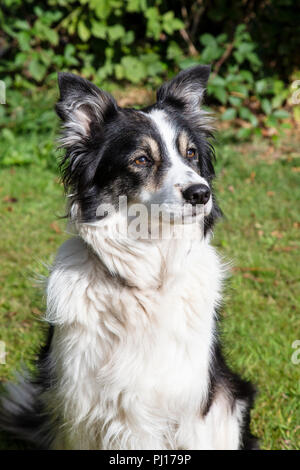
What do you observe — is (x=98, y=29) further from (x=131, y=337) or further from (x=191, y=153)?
(x=131, y=337)

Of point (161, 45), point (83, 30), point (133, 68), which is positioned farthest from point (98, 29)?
point (161, 45)

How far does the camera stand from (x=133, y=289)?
2520 mm

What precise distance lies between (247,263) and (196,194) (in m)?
2.46

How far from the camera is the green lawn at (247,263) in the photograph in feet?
11.3

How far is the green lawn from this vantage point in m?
3.43

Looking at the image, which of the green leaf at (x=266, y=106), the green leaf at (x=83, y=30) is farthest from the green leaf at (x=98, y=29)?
the green leaf at (x=266, y=106)

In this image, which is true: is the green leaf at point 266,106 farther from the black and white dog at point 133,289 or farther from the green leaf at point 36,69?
the black and white dog at point 133,289

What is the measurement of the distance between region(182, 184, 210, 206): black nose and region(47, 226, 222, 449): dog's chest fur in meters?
0.27

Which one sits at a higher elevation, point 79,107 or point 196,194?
point 79,107

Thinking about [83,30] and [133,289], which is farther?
[83,30]

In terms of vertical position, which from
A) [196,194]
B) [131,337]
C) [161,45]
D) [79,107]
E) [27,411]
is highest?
[161,45]

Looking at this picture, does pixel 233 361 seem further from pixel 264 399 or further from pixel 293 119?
pixel 293 119

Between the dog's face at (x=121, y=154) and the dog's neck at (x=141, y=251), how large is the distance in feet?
0.29

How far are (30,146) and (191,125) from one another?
4112 millimetres
